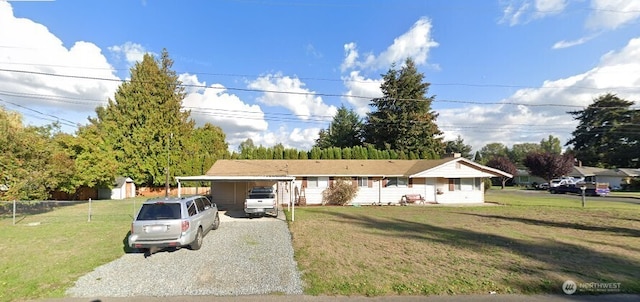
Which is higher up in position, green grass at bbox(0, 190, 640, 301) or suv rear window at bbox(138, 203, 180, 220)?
suv rear window at bbox(138, 203, 180, 220)

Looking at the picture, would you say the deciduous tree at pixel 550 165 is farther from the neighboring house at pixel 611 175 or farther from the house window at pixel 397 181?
the house window at pixel 397 181

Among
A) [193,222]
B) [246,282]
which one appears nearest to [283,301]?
[246,282]

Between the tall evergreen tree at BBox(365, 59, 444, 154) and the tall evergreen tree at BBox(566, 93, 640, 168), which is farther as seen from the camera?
the tall evergreen tree at BBox(566, 93, 640, 168)

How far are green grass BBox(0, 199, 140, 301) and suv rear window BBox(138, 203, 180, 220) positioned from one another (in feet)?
4.24

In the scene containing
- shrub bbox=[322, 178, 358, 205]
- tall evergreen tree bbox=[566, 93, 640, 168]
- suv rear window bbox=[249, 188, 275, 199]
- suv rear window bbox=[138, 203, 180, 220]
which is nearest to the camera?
suv rear window bbox=[138, 203, 180, 220]

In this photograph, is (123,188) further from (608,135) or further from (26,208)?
(608,135)

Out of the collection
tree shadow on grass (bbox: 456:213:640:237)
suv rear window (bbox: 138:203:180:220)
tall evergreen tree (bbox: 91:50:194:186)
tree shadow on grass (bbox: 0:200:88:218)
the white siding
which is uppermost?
tall evergreen tree (bbox: 91:50:194:186)

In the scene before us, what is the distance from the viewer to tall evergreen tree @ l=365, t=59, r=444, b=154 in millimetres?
40906

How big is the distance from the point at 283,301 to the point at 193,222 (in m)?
4.97

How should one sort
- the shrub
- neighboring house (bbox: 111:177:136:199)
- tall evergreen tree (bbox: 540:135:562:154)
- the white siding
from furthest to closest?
tall evergreen tree (bbox: 540:135:562:154)
neighboring house (bbox: 111:177:136:199)
the white siding
the shrub

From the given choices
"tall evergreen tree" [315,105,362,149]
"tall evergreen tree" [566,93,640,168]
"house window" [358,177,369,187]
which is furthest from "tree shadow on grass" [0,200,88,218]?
"tall evergreen tree" [566,93,640,168]

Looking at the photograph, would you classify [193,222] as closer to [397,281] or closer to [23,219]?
[397,281]

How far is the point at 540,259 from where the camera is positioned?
775 centimetres

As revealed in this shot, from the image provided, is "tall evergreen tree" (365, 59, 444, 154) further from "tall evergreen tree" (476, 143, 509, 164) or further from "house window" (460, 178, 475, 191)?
"tall evergreen tree" (476, 143, 509, 164)
